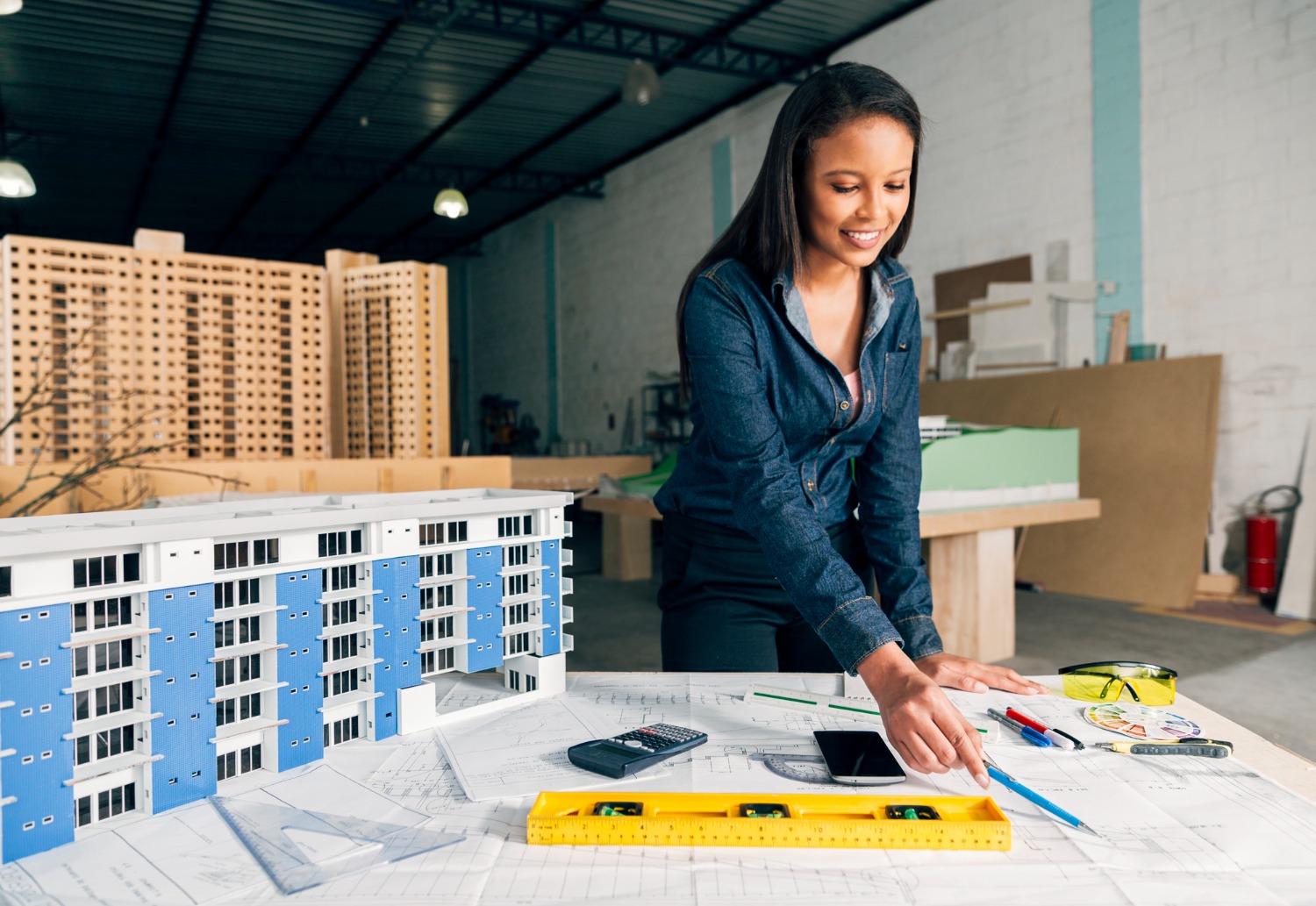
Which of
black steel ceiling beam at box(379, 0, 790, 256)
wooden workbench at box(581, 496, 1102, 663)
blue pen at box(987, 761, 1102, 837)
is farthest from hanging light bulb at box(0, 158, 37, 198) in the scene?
blue pen at box(987, 761, 1102, 837)

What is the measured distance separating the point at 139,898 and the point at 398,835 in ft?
0.65

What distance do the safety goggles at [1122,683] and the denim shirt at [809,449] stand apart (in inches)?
7.5

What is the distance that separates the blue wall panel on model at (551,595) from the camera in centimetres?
118

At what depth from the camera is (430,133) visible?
8.88 metres

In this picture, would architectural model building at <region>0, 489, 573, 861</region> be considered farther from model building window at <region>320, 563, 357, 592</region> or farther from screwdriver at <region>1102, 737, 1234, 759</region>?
screwdriver at <region>1102, 737, 1234, 759</region>

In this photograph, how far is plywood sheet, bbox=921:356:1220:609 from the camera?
457 cm

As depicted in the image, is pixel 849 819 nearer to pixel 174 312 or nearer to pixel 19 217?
pixel 174 312

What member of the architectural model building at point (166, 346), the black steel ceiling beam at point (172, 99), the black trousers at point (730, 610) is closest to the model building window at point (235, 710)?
the black trousers at point (730, 610)

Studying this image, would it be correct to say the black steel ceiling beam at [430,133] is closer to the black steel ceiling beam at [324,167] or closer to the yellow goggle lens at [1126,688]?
the black steel ceiling beam at [324,167]

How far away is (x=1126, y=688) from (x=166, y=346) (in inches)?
106

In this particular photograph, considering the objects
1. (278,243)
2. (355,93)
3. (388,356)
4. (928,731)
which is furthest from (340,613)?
(278,243)

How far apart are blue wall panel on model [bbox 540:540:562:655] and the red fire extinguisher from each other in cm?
447

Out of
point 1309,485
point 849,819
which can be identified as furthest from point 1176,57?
point 849,819

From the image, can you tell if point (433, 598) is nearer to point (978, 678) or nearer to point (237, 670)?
point (237, 670)
